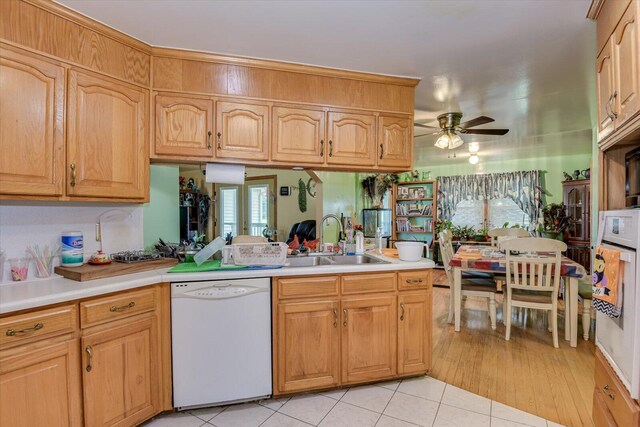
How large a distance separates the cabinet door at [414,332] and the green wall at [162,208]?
2.18 m

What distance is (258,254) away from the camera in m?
2.17

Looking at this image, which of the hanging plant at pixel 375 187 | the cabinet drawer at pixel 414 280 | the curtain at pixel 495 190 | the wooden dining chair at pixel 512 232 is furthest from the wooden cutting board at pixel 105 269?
the curtain at pixel 495 190

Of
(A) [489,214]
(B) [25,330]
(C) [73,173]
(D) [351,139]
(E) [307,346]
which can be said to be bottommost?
(E) [307,346]

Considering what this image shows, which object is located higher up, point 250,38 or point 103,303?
point 250,38

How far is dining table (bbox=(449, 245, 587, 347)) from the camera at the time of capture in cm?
301

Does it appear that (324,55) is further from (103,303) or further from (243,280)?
(103,303)

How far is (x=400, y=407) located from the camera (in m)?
2.06

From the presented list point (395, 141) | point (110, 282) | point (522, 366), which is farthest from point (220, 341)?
point (522, 366)

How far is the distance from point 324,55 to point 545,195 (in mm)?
5844

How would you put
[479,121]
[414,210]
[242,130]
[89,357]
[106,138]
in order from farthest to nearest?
[414,210], [479,121], [242,130], [106,138], [89,357]

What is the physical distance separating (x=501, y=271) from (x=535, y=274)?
1.06ft

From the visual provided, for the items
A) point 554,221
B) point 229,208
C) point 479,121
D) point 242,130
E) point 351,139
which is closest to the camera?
point 242,130

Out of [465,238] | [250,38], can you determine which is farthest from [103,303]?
[465,238]

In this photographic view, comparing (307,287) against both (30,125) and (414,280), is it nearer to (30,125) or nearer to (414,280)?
(414,280)
